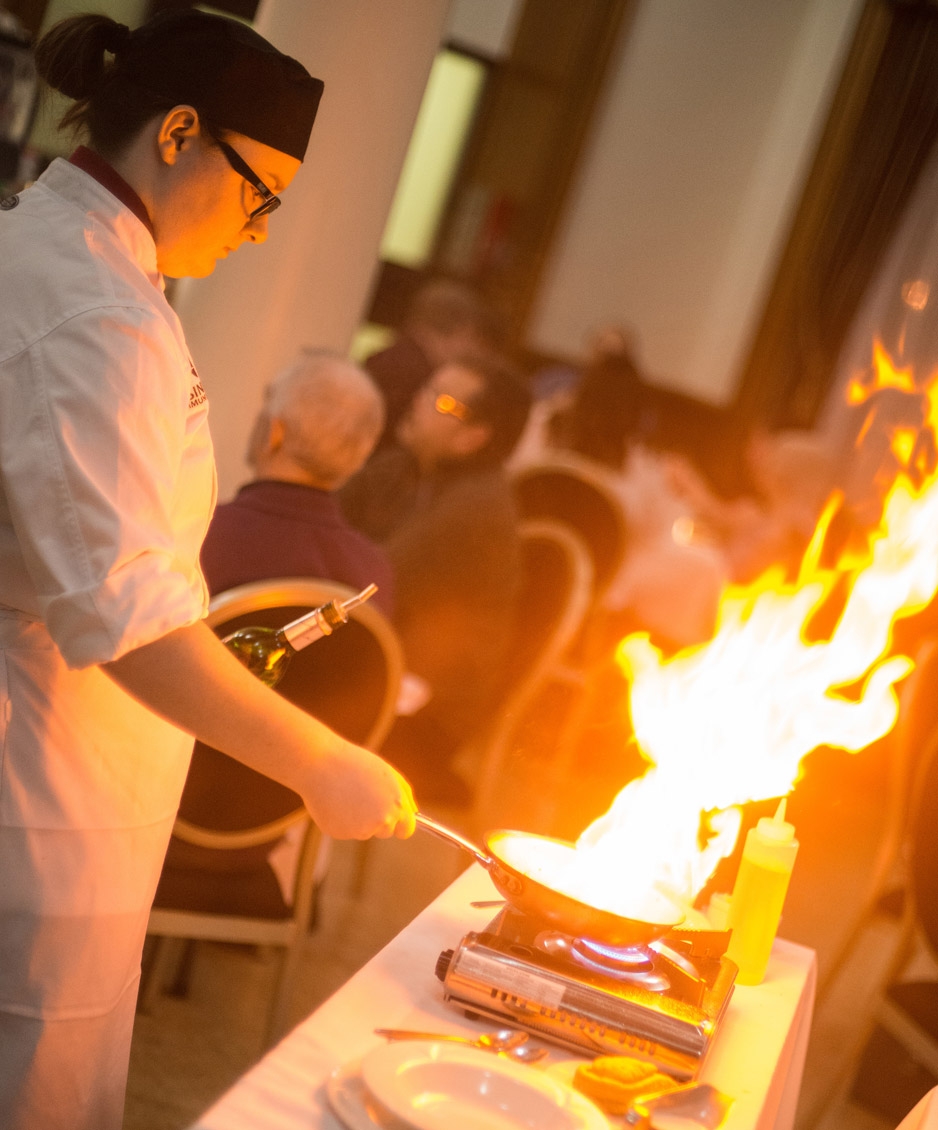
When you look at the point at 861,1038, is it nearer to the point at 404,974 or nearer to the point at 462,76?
the point at 404,974

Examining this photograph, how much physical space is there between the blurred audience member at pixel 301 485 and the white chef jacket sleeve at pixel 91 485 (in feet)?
3.18

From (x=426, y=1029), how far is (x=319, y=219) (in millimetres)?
2114

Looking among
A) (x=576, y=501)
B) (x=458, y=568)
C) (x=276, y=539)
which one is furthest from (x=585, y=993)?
(x=576, y=501)

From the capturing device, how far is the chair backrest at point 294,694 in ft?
6.02

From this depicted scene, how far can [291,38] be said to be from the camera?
270 cm

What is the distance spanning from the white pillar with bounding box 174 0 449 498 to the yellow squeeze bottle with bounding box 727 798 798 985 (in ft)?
5.71

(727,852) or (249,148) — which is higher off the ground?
(249,148)

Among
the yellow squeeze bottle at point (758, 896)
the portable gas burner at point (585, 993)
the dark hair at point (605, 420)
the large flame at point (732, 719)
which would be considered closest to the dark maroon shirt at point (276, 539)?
the large flame at point (732, 719)

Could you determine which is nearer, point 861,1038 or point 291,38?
point 861,1038

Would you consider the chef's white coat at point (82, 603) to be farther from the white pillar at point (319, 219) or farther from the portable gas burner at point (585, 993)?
the white pillar at point (319, 219)

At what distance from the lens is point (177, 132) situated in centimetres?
115

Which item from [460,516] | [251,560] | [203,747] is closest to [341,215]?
[460,516]

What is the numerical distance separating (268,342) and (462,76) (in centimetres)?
341

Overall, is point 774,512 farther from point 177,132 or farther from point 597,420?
point 177,132
